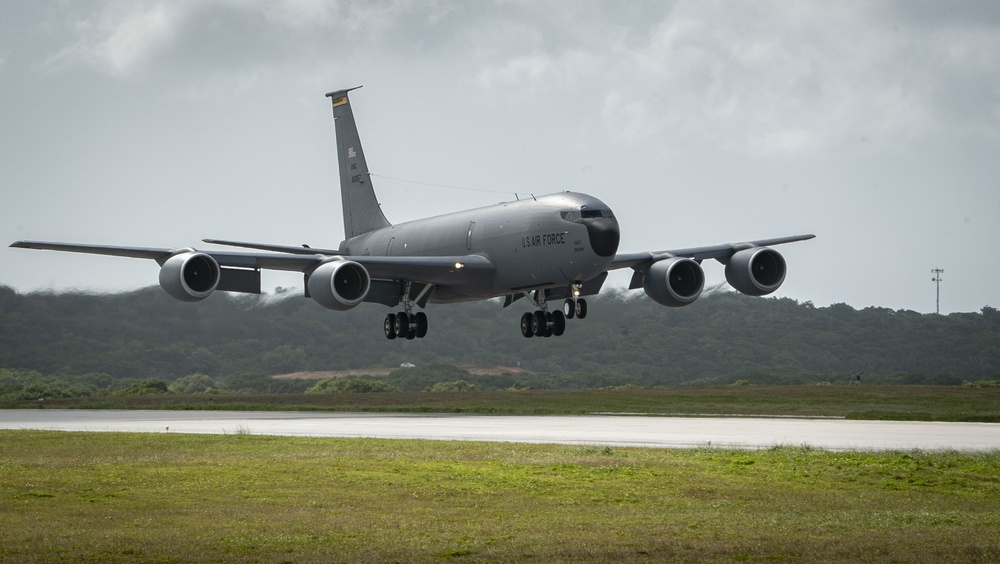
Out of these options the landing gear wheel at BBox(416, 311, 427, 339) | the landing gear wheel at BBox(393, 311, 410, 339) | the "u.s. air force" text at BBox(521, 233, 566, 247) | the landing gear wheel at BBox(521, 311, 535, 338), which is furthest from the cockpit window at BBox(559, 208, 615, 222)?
the landing gear wheel at BBox(393, 311, 410, 339)

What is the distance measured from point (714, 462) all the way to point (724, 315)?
6964 cm

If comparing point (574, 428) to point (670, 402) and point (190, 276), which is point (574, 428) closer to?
point (190, 276)

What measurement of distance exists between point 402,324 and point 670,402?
11493mm

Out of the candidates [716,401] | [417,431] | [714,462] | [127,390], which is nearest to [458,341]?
[127,390]

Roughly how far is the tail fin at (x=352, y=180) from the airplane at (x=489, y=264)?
12.0 ft

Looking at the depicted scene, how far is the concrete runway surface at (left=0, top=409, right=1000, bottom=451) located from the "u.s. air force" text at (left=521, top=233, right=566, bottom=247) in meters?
6.61

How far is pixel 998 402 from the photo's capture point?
46.2 meters

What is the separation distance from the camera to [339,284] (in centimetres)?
4384

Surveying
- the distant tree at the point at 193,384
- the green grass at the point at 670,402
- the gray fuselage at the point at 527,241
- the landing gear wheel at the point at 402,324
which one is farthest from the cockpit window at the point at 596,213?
the distant tree at the point at 193,384

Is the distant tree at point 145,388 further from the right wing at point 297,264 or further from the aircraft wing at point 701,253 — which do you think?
the aircraft wing at point 701,253

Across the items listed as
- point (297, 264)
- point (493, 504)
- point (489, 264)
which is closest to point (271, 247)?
point (297, 264)

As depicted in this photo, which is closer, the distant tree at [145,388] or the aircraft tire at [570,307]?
the aircraft tire at [570,307]

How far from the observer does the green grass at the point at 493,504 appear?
13234 millimetres

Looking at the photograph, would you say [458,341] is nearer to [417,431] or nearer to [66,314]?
[66,314]
